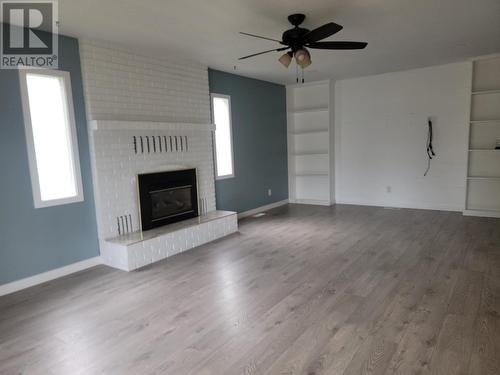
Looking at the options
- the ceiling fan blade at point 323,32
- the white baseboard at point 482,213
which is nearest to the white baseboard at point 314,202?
the white baseboard at point 482,213

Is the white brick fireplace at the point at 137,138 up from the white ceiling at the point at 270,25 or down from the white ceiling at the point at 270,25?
down

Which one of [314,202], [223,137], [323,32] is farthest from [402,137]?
[323,32]

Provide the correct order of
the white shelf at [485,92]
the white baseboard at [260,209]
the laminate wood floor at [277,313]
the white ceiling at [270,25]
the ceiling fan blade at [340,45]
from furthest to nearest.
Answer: the white baseboard at [260,209] → the white shelf at [485,92] → the ceiling fan blade at [340,45] → the white ceiling at [270,25] → the laminate wood floor at [277,313]

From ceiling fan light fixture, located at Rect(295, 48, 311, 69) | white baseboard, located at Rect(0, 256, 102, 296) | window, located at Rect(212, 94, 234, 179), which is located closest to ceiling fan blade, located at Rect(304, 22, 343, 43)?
ceiling fan light fixture, located at Rect(295, 48, 311, 69)

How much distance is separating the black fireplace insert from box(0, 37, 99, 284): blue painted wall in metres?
0.64

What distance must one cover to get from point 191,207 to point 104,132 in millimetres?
1658

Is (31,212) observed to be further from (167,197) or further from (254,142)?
(254,142)

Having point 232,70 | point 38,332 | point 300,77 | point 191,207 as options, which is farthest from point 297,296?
point 300,77

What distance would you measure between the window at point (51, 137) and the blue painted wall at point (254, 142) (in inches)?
93.6

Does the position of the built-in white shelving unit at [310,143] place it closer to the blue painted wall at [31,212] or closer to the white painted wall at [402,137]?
the white painted wall at [402,137]

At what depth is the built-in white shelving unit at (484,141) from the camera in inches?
211

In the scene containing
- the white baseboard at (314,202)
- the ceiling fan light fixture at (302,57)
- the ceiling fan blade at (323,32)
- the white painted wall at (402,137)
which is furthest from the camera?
the white baseboard at (314,202)

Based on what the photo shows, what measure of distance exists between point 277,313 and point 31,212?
265 centimetres

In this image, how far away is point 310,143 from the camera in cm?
727
